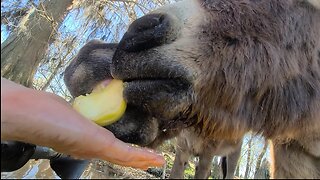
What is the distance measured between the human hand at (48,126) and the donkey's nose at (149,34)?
1.39 feet

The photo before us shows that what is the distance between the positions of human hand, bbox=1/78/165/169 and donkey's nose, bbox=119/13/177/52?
42cm

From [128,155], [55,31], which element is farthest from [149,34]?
→ [55,31]

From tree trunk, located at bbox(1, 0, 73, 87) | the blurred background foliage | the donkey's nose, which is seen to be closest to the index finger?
the donkey's nose

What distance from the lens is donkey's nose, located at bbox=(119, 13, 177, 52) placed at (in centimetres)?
153

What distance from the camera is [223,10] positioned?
69.3 inches

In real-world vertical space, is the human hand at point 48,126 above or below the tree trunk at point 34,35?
above

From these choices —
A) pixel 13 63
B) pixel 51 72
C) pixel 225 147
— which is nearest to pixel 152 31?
pixel 13 63

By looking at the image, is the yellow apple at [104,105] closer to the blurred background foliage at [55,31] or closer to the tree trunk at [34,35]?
the tree trunk at [34,35]

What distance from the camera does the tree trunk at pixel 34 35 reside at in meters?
3.13

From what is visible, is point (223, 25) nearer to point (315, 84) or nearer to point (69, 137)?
point (315, 84)

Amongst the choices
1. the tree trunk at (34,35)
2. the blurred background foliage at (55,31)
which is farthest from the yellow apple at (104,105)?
the blurred background foliage at (55,31)

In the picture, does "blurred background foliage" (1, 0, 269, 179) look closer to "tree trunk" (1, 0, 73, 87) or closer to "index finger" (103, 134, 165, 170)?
"tree trunk" (1, 0, 73, 87)

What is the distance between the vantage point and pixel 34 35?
4.50 m

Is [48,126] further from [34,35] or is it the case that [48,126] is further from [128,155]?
[34,35]
